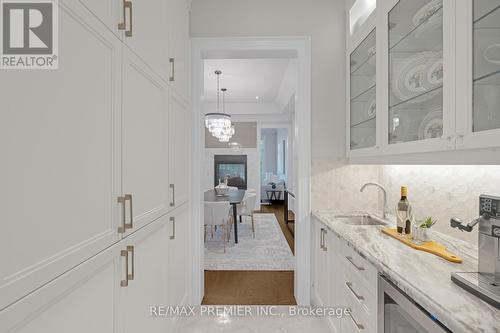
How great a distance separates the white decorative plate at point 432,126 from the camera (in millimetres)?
1259

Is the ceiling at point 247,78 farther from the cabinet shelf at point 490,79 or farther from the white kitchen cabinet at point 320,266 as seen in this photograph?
the cabinet shelf at point 490,79

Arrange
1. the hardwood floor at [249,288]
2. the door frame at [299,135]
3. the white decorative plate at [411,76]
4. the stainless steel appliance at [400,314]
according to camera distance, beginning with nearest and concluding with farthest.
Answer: the stainless steel appliance at [400,314]
the white decorative plate at [411,76]
the door frame at [299,135]
the hardwood floor at [249,288]

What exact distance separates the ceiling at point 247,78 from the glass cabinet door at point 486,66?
131 inches

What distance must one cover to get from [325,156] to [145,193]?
66.8 inches

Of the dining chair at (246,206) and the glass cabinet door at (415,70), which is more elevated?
the glass cabinet door at (415,70)

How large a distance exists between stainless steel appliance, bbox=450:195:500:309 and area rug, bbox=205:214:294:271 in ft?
8.35

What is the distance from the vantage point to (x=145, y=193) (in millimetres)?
1451

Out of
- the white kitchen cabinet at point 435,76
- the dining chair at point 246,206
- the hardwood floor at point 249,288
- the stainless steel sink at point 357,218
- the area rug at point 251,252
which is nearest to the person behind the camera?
the white kitchen cabinet at point 435,76

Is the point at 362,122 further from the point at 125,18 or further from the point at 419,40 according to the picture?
the point at 125,18

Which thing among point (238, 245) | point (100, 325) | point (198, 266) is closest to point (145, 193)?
point (100, 325)

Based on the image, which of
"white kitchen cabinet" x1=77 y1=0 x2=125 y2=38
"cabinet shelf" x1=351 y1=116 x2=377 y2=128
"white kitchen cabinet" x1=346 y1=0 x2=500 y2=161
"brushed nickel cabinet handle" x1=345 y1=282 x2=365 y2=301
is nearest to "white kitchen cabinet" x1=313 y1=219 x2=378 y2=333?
"brushed nickel cabinet handle" x1=345 y1=282 x2=365 y2=301

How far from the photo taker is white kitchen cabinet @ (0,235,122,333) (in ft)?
2.29

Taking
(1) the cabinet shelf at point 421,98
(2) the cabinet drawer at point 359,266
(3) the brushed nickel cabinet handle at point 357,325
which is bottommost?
(3) the brushed nickel cabinet handle at point 357,325

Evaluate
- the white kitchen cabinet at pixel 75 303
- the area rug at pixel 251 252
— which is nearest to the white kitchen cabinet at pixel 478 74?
the white kitchen cabinet at pixel 75 303
